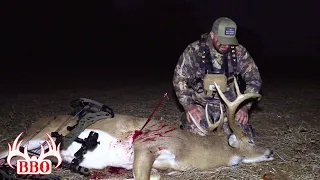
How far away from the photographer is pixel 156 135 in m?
4.13

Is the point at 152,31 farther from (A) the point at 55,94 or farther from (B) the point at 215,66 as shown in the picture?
(B) the point at 215,66

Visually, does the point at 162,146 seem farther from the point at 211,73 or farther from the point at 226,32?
the point at 226,32

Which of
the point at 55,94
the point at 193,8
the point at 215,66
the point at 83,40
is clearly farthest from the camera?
the point at 193,8

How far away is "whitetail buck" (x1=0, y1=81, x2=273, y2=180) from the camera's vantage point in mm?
3963

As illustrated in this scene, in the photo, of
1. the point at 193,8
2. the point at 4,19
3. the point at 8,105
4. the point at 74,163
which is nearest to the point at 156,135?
the point at 74,163

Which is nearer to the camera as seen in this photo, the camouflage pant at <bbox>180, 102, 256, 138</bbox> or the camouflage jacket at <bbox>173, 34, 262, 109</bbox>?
the camouflage pant at <bbox>180, 102, 256, 138</bbox>

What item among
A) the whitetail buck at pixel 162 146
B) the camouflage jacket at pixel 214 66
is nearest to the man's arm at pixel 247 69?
the camouflage jacket at pixel 214 66

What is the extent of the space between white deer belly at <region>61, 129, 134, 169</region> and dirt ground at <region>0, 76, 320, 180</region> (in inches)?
6.0

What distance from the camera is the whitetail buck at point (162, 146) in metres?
3.96

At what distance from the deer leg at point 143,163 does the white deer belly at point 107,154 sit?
19cm

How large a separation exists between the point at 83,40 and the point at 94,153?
75.8 ft

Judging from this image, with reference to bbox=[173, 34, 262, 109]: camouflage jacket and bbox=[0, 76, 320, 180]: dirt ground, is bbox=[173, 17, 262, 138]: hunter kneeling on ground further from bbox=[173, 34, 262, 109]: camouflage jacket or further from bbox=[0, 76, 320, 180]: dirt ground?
bbox=[0, 76, 320, 180]: dirt ground

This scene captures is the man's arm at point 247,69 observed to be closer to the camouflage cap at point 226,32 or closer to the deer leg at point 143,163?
the camouflage cap at point 226,32

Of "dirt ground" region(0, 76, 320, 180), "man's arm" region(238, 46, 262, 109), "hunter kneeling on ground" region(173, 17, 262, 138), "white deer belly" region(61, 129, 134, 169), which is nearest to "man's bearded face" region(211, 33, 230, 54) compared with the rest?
"hunter kneeling on ground" region(173, 17, 262, 138)
